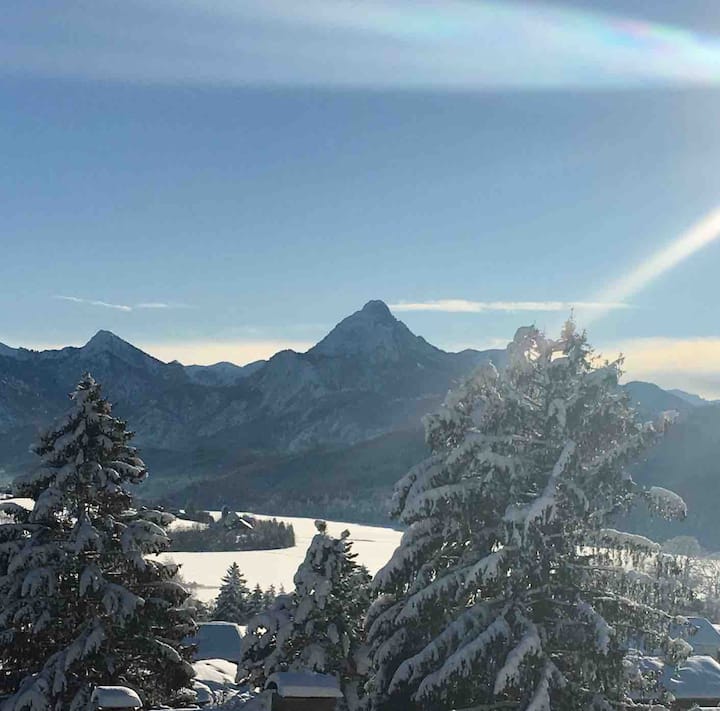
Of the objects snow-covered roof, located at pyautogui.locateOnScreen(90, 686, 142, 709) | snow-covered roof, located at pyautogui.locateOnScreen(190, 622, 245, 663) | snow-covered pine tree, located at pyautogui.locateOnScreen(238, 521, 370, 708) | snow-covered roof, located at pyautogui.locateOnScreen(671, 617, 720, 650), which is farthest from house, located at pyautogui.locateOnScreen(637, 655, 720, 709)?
snow-covered roof, located at pyautogui.locateOnScreen(190, 622, 245, 663)

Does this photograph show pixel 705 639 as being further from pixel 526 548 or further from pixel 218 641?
pixel 526 548

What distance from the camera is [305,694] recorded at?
38.8ft

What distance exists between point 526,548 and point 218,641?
44.4m

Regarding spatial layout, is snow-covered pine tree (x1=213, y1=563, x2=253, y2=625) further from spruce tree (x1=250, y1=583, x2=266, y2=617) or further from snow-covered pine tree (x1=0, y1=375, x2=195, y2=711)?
snow-covered pine tree (x1=0, y1=375, x2=195, y2=711)

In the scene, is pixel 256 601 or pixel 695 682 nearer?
pixel 695 682

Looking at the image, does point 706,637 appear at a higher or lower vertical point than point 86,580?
lower

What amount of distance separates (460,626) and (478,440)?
2.97 metres

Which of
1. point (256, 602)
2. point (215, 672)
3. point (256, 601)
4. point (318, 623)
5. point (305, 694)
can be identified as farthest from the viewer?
point (256, 601)

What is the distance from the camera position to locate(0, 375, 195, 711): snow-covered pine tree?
1688 cm

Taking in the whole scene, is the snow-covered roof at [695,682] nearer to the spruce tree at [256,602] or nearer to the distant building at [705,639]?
the distant building at [705,639]

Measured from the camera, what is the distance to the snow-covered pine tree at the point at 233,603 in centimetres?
6494

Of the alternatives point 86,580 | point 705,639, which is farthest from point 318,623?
point 705,639

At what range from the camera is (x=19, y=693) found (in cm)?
1605

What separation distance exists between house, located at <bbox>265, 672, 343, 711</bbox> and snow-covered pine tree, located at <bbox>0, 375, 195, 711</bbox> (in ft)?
20.1
